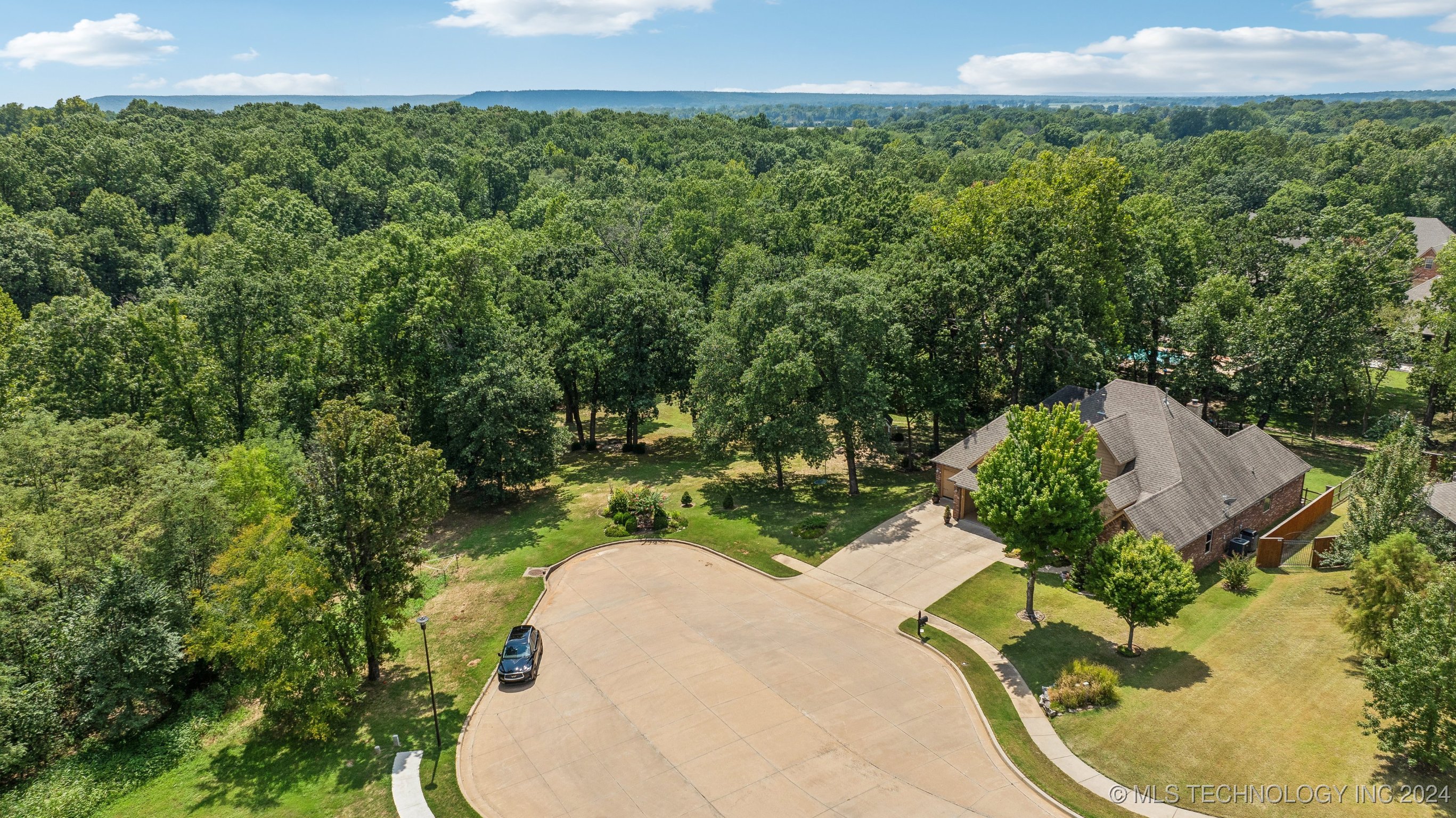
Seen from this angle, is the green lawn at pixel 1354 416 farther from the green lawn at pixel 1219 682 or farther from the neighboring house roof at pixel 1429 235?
the neighboring house roof at pixel 1429 235

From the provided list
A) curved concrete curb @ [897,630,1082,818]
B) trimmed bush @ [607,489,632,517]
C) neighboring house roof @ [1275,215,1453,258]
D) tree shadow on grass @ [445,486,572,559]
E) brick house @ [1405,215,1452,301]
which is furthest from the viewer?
neighboring house roof @ [1275,215,1453,258]

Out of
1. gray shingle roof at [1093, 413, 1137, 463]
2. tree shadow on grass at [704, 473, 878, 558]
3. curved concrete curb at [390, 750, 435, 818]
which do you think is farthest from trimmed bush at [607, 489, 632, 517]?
gray shingle roof at [1093, 413, 1137, 463]

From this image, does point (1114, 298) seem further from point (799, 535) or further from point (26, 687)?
point (26, 687)

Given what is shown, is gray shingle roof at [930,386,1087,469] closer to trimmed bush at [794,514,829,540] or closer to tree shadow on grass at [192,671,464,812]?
trimmed bush at [794,514,829,540]

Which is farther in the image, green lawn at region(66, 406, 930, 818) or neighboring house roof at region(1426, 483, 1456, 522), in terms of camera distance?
neighboring house roof at region(1426, 483, 1456, 522)

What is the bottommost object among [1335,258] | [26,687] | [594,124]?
[26,687]

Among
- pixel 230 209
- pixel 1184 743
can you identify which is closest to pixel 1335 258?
pixel 1184 743
